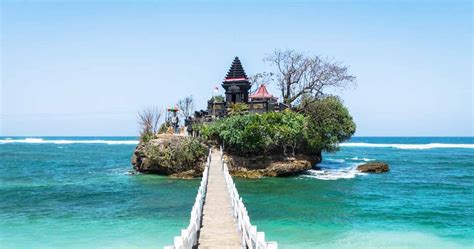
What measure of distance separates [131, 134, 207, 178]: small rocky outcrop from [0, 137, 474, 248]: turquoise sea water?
1.35m

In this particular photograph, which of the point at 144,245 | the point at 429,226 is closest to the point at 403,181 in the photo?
the point at 429,226

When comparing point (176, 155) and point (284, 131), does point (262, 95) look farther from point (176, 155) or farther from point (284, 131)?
point (176, 155)

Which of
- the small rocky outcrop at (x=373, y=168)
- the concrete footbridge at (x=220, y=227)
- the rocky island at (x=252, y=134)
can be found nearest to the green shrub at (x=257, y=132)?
the rocky island at (x=252, y=134)

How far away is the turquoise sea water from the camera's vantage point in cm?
1622

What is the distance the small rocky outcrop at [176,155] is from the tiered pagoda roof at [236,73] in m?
9.68

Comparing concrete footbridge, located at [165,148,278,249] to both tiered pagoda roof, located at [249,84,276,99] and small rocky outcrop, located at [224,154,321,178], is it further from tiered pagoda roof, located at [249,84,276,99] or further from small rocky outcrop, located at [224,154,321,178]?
tiered pagoda roof, located at [249,84,276,99]

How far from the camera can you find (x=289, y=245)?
1520 centimetres

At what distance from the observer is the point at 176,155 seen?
3228cm

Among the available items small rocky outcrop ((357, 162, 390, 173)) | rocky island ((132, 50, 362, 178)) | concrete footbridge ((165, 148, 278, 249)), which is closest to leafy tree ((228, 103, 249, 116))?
rocky island ((132, 50, 362, 178))

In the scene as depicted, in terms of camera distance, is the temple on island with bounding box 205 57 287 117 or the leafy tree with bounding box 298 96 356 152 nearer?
the leafy tree with bounding box 298 96 356 152

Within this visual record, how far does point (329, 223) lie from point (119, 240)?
858cm

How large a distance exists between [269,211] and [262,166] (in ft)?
39.6

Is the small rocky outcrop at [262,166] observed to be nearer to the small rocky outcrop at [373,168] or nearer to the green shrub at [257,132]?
the green shrub at [257,132]

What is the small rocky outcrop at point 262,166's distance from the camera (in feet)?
106
